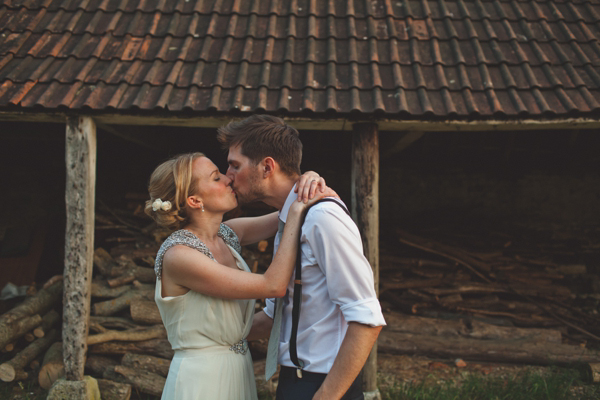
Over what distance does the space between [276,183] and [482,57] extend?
349cm

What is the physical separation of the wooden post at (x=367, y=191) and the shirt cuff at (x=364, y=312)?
2.62 m

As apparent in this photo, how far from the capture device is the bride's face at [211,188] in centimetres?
241

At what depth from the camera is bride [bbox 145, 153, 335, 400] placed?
2119 mm

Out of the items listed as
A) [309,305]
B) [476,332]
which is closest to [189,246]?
[309,305]

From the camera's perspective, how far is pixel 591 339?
20.4 ft

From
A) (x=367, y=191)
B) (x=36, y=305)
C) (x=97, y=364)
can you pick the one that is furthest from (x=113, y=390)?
(x=367, y=191)

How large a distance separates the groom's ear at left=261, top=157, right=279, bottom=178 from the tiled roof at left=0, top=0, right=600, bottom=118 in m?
2.07

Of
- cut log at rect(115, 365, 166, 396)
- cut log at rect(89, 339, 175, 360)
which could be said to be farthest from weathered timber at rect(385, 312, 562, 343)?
cut log at rect(115, 365, 166, 396)

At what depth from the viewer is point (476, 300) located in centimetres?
631

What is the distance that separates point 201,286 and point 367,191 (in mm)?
2594

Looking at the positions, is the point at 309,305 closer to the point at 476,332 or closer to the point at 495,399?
the point at 495,399

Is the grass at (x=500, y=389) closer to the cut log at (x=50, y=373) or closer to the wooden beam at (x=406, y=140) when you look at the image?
the wooden beam at (x=406, y=140)

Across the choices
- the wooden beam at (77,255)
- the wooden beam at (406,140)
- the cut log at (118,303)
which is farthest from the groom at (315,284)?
the cut log at (118,303)

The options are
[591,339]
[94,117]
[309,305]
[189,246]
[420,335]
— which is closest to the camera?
[309,305]
